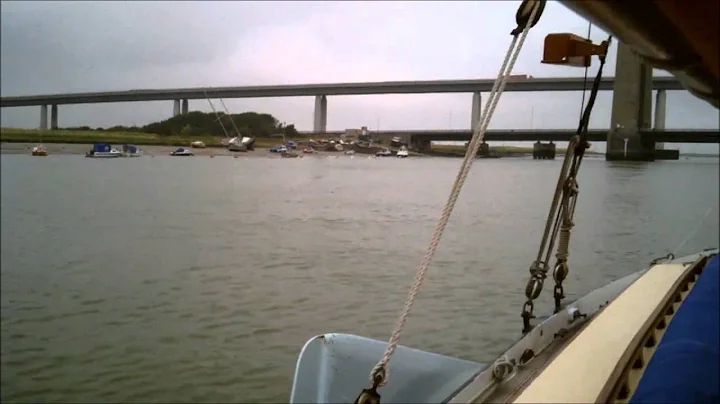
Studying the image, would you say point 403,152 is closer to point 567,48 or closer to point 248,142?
point 248,142

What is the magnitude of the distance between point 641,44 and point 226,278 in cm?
707

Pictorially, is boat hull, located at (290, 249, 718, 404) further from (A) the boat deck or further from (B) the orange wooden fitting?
(B) the orange wooden fitting

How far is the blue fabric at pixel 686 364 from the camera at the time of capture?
1.54 metres

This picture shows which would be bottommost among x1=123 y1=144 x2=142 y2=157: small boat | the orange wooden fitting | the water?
the water

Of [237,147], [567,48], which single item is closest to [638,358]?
[567,48]

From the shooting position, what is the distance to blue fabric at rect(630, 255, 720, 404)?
5.05 feet

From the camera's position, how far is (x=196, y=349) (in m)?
5.05

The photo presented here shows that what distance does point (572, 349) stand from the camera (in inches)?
93.1

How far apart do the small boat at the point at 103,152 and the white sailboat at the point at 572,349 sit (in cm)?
2456

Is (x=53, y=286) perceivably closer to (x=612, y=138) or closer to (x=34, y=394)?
(x=34, y=394)

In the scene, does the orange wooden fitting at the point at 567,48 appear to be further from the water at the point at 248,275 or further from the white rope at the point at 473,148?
the water at the point at 248,275

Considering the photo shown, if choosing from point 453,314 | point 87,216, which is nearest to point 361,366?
point 453,314

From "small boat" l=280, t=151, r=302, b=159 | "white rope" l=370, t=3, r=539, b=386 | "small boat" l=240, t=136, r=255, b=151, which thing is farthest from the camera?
"small boat" l=280, t=151, r=302, b=159

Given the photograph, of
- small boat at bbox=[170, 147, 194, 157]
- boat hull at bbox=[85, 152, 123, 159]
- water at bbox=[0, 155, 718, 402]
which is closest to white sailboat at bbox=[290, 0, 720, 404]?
water at bbox=[0, 155, 718, 402]
